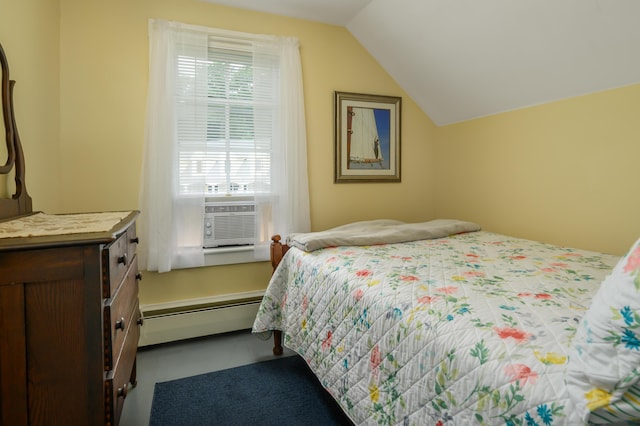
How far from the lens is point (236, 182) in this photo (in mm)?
2604

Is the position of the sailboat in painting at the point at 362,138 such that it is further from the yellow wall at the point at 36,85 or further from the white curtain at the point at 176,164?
the yellow wall at the point at 36,85

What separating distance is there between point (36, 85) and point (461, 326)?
233 cm

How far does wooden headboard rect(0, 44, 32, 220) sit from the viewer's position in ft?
4.83

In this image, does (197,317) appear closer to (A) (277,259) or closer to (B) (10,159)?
(A) (277,259)

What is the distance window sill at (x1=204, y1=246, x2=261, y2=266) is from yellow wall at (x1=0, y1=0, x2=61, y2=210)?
981mm

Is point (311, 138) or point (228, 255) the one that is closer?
point (228, 255)

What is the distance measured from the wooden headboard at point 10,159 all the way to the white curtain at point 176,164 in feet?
2.50

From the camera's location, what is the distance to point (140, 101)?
236cm

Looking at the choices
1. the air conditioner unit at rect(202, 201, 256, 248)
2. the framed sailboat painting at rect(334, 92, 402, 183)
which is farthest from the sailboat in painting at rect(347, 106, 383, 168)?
the air conditioner unit at rect(202, 201, 256, 248)

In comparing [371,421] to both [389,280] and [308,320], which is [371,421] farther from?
[308,320]

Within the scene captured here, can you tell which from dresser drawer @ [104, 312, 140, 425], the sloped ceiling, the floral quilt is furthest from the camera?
the sloped ceiling

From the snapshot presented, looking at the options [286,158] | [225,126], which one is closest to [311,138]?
[286,158]

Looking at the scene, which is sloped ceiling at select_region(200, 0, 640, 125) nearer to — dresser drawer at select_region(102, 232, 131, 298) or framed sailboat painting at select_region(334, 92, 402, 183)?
framed sailboat painting at select_region(334, 92, 402, 183)

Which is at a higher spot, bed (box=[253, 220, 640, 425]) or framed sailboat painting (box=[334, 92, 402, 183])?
framed sailboat painting (box=[334, 92, 402, 183])
